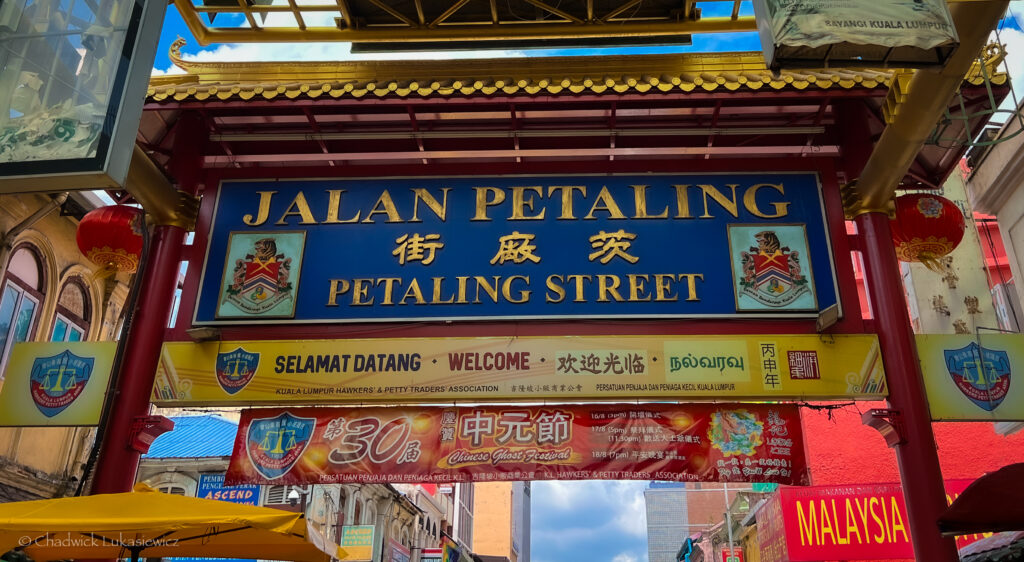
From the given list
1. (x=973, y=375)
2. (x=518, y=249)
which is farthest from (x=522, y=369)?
(x=973, y=375)

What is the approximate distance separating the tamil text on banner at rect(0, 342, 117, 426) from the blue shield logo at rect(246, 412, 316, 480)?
1686 millimetres

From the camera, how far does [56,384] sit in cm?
885

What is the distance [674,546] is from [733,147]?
302ft

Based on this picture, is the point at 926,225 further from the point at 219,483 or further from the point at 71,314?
the point at 219,483

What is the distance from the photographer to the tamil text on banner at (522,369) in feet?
28.4

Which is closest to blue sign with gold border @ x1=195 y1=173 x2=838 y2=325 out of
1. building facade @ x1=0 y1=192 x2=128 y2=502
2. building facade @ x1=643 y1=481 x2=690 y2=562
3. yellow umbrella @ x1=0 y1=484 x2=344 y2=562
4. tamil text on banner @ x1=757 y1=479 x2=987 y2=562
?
yellow umbrella @ x1=0 y1=484 x2=344 y2=562

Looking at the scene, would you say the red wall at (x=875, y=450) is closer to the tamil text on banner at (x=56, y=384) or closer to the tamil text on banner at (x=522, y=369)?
the tamil text on banner at (x=522, y=369)

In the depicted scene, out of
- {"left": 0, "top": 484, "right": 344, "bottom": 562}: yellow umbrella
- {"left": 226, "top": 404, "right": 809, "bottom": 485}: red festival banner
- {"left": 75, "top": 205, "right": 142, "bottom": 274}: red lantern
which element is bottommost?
{"left": 0, "top": 484, "right": 344, "bottom": 562}: yellow umbrella

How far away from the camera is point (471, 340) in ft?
29.5

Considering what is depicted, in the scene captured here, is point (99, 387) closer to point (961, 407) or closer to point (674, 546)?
point (961, 407)

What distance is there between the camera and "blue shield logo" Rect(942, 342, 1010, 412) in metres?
8.43

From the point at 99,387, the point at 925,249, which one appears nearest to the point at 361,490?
the point at 99,387

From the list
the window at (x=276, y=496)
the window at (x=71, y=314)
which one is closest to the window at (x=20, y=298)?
the window at (x=71, y=314)

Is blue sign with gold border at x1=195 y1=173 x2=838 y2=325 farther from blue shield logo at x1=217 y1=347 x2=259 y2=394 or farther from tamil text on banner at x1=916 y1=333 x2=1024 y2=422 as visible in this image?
tamil text on banner at x1=916 y1=333 x2=1024 y2=422
